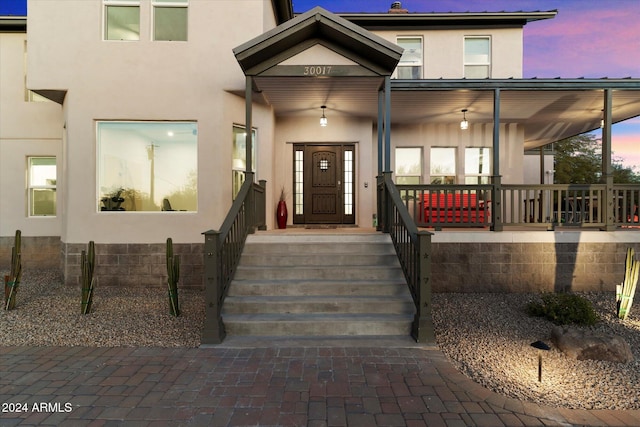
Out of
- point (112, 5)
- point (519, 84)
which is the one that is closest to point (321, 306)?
point (519, 84)

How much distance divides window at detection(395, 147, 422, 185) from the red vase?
3559 mm

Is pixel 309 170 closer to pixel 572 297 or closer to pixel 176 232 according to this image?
pixel 176 232

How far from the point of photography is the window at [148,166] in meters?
7.08

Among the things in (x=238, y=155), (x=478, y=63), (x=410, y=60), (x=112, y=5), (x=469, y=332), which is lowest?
(x=469, y=332)

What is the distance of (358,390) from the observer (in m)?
3.12

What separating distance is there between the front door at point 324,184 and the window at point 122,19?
447 centimetres

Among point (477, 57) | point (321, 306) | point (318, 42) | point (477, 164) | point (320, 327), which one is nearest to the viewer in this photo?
point (320, 327)

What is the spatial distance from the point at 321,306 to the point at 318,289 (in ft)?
1.12

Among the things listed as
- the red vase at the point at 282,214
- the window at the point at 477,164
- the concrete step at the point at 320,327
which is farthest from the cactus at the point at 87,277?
the window at the point at 477,164

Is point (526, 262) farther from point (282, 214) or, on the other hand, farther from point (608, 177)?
point (282, 214)

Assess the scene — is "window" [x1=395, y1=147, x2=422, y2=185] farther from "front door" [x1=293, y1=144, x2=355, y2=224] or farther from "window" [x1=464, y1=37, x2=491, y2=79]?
"window" [x1=464, y1=37, x2=491, y2=79]

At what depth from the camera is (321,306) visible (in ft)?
15.5

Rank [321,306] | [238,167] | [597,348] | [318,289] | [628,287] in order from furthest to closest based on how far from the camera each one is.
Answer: [238,167] < [628,287] < [318,289] < [321,306] < [597,348]

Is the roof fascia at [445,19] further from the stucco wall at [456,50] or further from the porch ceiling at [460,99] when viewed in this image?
the porch ceiling at [460,99]
